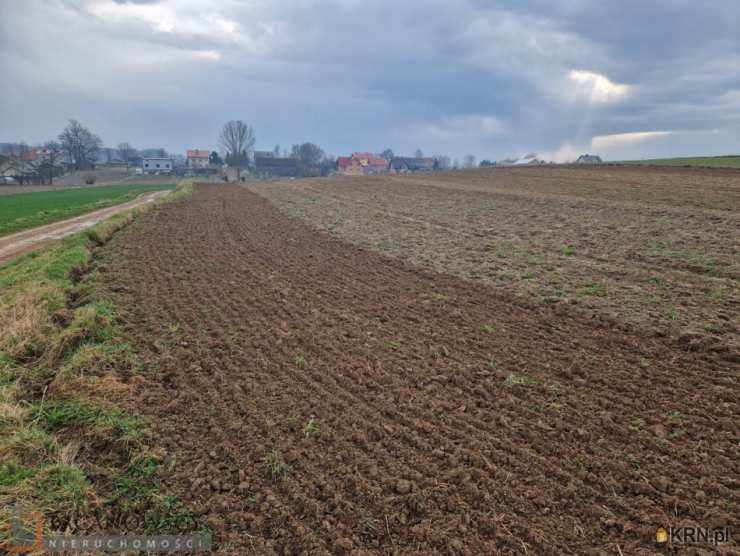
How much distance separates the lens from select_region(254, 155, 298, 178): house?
114812 millimetres

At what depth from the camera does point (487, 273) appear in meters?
11.4

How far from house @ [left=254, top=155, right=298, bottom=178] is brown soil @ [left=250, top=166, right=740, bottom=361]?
91125mm

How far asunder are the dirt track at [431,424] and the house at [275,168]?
110 metres

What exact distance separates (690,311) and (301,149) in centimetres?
14593

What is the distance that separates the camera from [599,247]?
14.0m

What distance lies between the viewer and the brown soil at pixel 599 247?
8.42 metres

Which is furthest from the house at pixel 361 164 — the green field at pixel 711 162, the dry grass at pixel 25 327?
the dry grass at pixel 25 327

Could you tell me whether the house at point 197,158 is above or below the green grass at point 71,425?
above

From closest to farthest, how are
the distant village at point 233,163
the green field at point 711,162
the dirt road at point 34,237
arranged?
the dirt road at point 34,237 → the green field at point 711,162 → the distant village at point 233,163

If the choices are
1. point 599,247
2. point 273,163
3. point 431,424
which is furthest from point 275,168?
point 431,424

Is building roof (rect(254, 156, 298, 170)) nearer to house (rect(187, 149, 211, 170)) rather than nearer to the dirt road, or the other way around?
house (rect(187, 149, 211, 170))

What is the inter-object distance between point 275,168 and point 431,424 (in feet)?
397

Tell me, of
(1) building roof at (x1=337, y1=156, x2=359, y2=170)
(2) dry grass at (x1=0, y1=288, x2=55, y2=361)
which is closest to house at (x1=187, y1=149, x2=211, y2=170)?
(1) building roof at (x1=337, y1=156, x2=359, y2=170)

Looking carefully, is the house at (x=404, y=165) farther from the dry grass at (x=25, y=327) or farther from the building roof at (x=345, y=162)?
the dry grass at (x=25, y=327)
